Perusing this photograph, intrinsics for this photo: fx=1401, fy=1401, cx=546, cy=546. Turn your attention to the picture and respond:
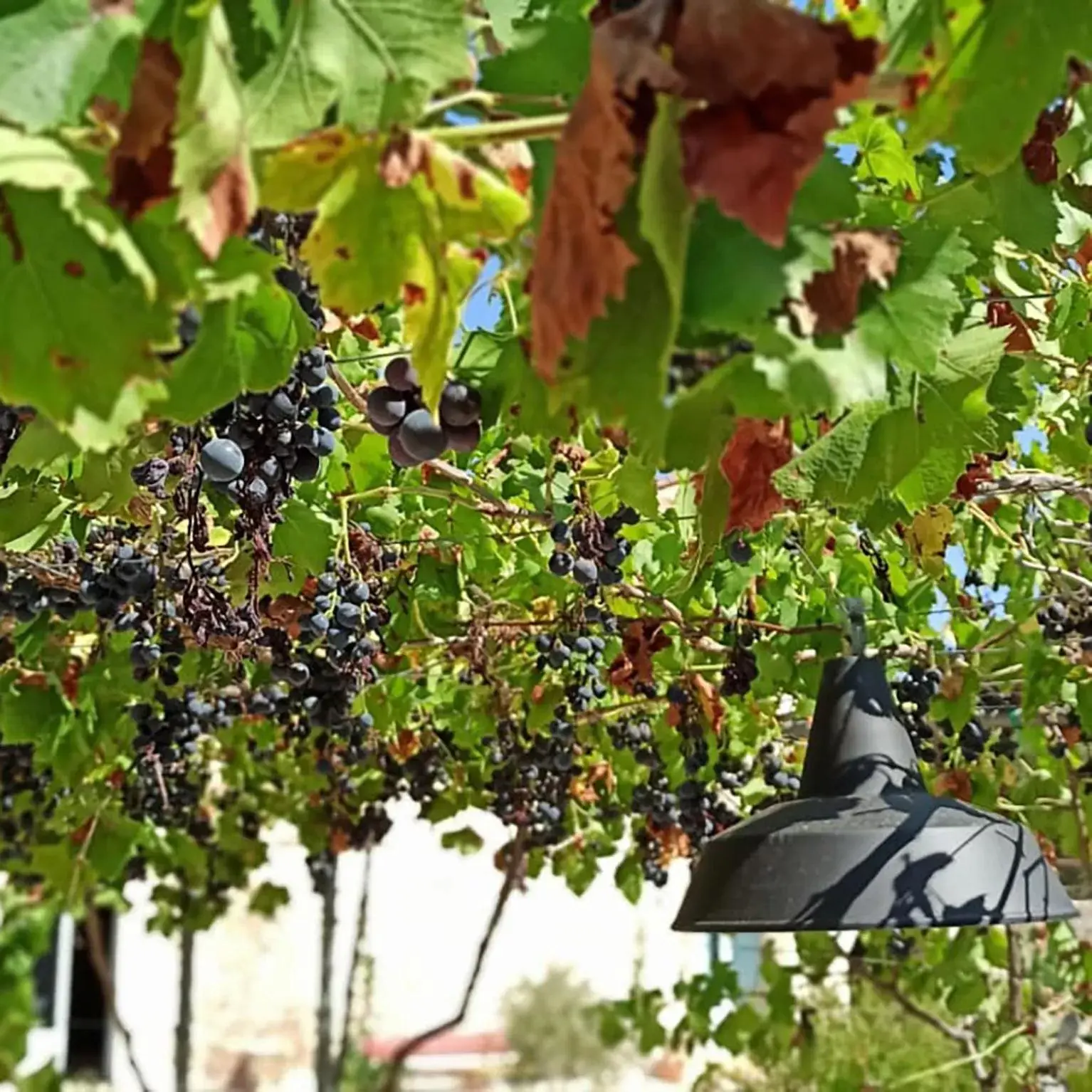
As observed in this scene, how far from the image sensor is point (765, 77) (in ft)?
2.38

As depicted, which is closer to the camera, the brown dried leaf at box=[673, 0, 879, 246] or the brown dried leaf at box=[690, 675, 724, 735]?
the brown dried leaf at box=[673, 0, 879, 246]

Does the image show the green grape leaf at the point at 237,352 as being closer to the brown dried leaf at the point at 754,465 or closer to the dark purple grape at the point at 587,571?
the brown dried leaf at the point at 754,465

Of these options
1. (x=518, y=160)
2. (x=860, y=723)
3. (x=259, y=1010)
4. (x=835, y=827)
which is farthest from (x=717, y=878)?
(x=259, y=1010)

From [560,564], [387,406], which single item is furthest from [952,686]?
[387,406]

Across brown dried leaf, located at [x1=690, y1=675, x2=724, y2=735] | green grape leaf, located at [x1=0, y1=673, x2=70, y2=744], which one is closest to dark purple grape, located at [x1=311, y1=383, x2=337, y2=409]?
brown dried leaf, located at [x1=690, y1=675, x2=724, y2=735]

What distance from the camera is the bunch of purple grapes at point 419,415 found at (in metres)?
1.39

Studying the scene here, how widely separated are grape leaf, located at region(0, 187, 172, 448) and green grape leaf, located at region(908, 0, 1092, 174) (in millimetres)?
496

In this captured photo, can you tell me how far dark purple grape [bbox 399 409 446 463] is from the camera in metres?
1.41

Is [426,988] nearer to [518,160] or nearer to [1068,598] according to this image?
[1068,598]

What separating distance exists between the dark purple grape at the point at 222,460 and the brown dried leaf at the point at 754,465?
61 cm

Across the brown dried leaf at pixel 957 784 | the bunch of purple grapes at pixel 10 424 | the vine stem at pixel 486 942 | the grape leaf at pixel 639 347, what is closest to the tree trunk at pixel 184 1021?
the vine stem at pixel 486 942

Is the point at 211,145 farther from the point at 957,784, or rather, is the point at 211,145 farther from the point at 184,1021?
the point at 184,1021

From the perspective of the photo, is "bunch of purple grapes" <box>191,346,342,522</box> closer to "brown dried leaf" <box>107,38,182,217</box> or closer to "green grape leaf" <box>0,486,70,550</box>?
"green grape leaf" <box>0,486,70,550</box>

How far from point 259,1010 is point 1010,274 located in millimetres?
9521
